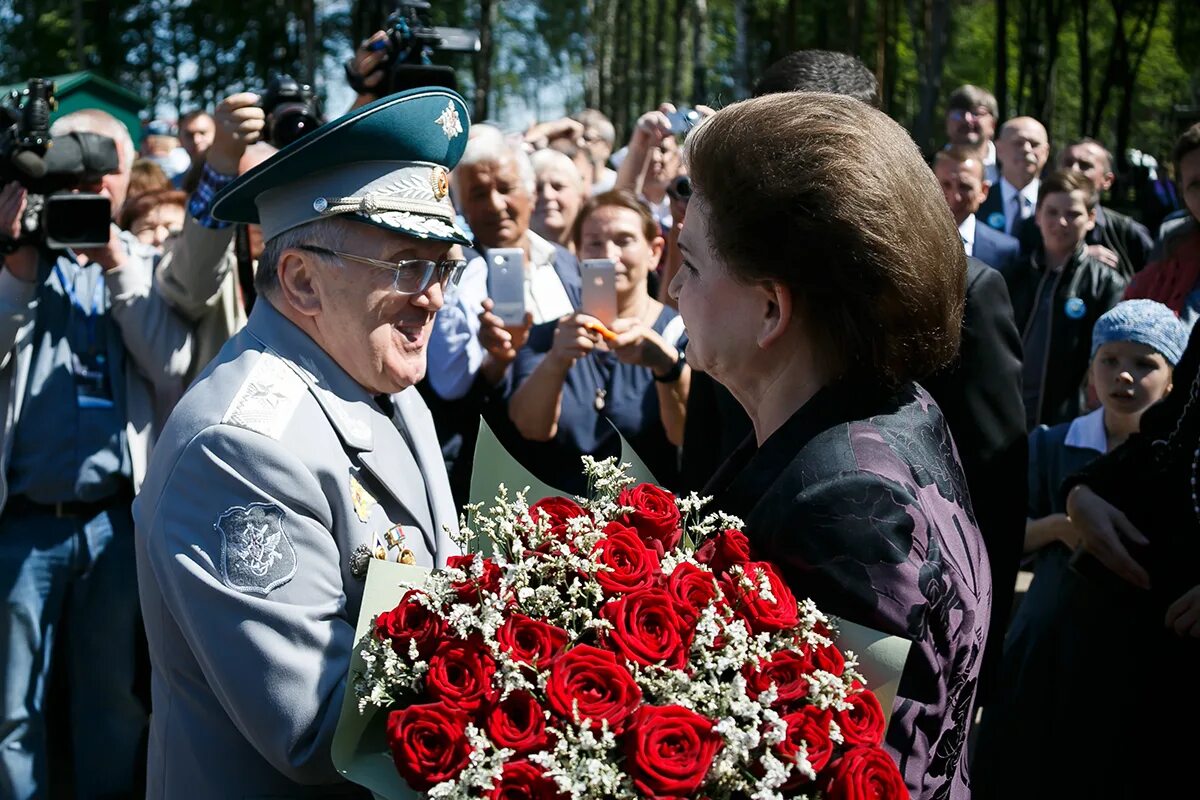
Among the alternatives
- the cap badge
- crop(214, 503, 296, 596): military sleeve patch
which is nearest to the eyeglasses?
the cap badge

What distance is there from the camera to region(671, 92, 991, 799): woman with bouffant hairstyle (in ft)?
5.76

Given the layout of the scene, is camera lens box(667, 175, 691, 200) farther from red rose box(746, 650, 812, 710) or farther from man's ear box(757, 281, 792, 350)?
red rose box(746, 650, 812, 710)

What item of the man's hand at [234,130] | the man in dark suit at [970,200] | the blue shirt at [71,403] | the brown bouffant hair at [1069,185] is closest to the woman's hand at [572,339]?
the man's hand at [234,130]

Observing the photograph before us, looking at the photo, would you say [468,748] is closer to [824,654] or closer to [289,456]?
[824,654]

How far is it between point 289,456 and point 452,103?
0.78 meters

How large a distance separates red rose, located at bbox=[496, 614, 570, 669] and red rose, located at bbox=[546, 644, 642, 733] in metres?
0.04

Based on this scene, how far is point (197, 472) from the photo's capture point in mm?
2082

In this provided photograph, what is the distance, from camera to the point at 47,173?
166 inches

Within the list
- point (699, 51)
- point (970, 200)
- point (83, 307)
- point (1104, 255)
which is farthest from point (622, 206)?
point (699, 51)

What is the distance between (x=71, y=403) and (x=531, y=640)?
10.2 ft

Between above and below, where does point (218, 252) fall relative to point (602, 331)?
above

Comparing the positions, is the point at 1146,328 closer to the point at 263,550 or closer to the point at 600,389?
the point at 600,389

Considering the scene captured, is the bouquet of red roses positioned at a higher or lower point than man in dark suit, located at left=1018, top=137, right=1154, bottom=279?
higher

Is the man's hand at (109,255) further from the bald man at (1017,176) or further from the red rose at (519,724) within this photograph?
the bald man at (1017,176)
